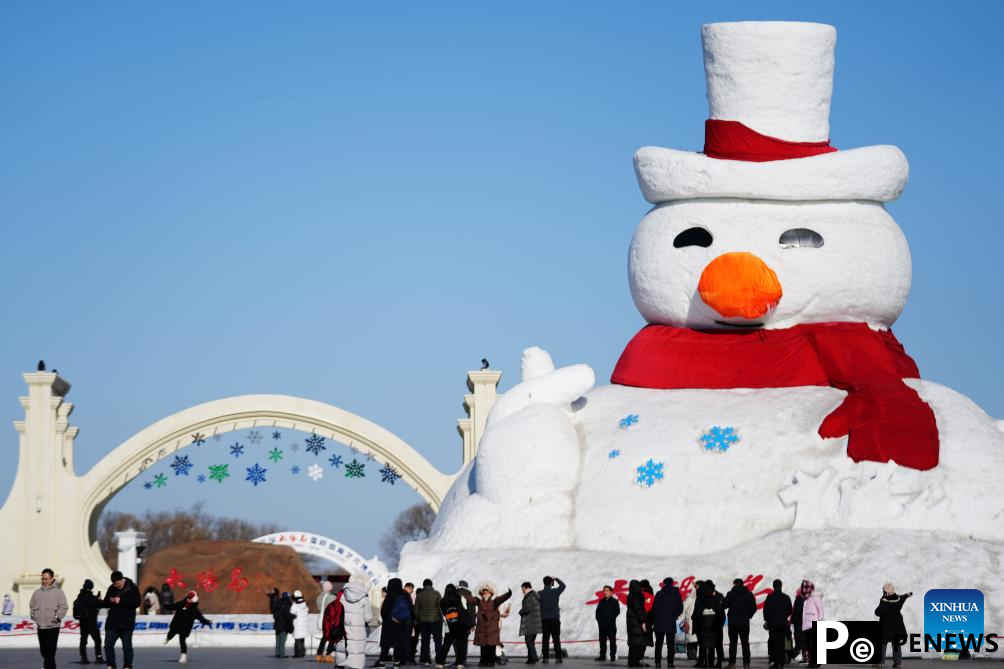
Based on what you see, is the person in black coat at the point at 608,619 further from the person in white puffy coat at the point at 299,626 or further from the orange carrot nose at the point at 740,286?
the person in white puffy coat at the point at 299,626

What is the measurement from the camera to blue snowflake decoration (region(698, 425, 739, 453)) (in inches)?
944

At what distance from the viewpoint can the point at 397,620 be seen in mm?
21156

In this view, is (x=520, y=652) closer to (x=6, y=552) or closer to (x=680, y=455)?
(x=680, y=455)

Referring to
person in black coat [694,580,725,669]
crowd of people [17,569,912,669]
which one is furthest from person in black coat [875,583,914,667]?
person in black coat [694,580,725,669]

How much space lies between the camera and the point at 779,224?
2508 centimetres

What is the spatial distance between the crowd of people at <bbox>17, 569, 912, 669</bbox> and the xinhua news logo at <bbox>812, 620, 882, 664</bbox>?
0.16 m

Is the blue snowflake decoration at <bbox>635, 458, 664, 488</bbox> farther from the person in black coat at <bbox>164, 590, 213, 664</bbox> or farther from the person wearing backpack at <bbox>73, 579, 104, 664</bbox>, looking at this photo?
the person wearing backpack at <bbox>73, 579, 104, 664</bbox>

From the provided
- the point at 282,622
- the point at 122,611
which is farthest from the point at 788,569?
the point at 122,611

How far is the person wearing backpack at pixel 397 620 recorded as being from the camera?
21156 millimetres

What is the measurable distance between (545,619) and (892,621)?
3925 mm

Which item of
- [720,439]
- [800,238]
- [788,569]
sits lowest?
[788,569]

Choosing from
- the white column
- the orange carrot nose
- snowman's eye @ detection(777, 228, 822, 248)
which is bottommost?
the white column

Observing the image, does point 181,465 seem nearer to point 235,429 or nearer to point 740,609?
point 235,429

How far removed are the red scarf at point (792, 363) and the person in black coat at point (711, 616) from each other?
11.9 feet
